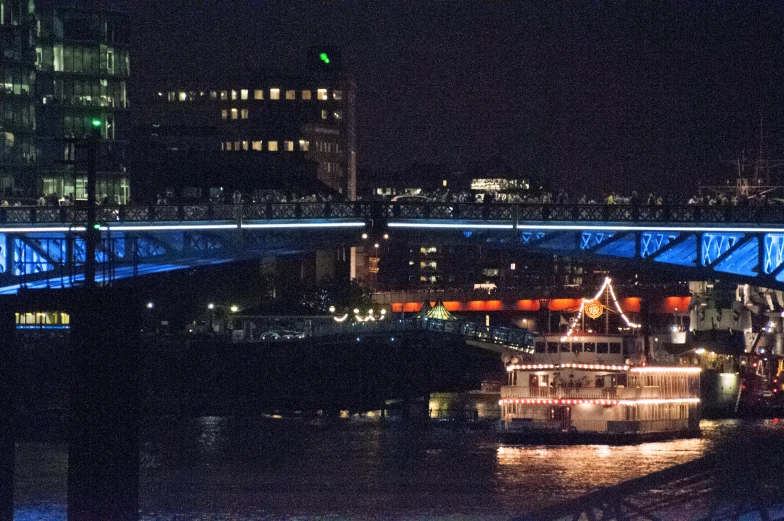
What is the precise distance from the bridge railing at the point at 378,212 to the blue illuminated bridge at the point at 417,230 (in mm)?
47

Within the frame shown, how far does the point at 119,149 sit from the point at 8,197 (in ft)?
50.7

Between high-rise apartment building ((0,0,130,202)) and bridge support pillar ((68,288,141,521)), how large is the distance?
260 ft

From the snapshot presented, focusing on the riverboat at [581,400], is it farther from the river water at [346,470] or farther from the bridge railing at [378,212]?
the bridge railing at [378,212]

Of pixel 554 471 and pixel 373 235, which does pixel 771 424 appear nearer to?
pixel 373 235

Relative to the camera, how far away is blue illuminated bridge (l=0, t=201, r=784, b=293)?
86562 millimetres

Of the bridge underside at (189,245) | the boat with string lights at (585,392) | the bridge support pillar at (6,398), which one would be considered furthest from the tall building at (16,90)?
the bridge support pillar at (6,398)

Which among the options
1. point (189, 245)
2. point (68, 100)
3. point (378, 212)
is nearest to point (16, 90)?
point (68, 100)

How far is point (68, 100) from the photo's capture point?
405 feet

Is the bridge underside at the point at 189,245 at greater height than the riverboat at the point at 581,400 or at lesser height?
greater

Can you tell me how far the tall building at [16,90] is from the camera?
111938mm

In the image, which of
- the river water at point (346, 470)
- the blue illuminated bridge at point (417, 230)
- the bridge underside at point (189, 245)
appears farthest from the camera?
the bridge underside at point (189, 245)

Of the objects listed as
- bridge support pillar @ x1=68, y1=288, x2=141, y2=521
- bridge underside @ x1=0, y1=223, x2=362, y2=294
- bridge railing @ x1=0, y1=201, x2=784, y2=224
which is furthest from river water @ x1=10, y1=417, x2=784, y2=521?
bridge support pillar @ x1=68, y1=288, x2=141, y2=521

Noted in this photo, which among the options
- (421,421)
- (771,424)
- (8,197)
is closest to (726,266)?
(771,424)

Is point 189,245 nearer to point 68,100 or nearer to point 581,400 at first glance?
point 581,400
